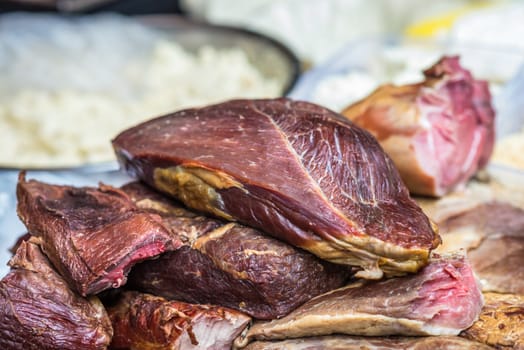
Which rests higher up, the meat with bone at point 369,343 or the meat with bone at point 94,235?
the meat with bone at point 94,235

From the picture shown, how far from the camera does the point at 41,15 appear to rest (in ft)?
13.0

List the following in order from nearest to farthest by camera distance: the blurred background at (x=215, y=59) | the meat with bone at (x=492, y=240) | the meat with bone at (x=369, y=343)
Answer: the meat with bone at (x=369, y=343) → the meat with bone at (x=492, y=240) → the blurred background at (x=215, y=59)

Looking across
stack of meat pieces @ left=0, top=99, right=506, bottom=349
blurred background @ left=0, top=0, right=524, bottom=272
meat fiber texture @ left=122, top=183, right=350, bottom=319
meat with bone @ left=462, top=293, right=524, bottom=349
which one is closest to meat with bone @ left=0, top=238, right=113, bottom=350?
stack of meat pieces @ left=0, top=99, right=506, bottom=349

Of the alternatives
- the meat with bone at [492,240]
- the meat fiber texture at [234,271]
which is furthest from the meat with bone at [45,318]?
the meat with bone at [492,240]

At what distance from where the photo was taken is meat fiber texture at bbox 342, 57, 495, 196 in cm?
189

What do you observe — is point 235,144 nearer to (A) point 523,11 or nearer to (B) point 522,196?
(B) point 522,196

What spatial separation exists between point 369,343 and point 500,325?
0.91ft

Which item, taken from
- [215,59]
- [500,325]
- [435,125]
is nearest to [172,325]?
[500,325]

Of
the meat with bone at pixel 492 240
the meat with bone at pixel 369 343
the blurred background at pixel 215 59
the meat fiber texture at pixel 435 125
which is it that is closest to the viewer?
the meat with bone at pixel 369 343

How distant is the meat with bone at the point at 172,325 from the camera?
4.53 ft

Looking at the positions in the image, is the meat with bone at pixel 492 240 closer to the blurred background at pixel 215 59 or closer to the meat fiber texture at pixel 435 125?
the meat fiber texture at pixel 435 125

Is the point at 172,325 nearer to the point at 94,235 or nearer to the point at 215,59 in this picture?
the point at 94,235

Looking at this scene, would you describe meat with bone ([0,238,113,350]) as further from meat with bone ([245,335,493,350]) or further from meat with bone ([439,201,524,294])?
meat with bone ([439,201,524,294])

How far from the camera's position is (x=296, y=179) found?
1384mm
